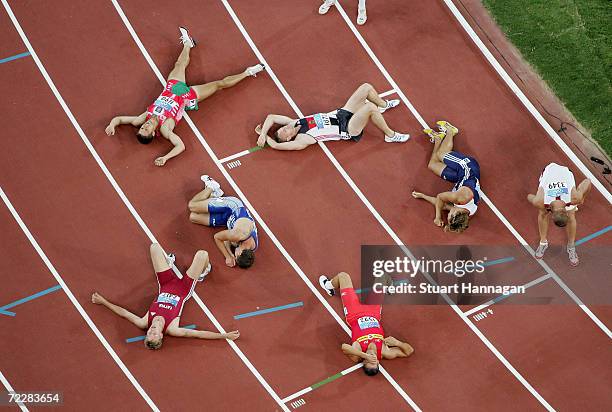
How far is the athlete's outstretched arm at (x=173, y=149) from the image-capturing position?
43.8ft

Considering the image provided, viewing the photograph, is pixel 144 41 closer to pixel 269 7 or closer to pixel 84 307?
pixel 269 7

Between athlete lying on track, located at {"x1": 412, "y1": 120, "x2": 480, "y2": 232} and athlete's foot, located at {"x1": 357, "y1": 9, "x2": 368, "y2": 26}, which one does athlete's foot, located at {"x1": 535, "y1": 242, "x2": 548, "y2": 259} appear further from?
athlete's foot, located at {"x1": 357, "y1": 9, "x2": 368, "y2": 26}

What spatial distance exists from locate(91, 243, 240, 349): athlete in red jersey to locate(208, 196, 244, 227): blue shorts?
0.64m

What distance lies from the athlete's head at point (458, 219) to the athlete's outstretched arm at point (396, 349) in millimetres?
1923

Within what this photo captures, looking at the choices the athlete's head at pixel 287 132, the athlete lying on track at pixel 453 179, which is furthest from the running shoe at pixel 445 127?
the athlete's head at pixel 287 132

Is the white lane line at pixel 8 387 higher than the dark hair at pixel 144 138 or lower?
lower

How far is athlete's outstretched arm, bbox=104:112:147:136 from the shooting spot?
43.9 ft

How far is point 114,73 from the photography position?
14117mm

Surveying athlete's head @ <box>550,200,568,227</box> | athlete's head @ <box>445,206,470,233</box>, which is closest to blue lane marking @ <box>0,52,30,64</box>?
athlete's head @ <box>445,206,470,233</box>

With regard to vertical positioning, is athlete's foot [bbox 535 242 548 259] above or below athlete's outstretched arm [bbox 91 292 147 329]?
below

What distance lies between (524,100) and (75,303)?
7.86 m

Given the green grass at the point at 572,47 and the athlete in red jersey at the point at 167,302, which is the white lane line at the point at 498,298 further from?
the athlete in red jersey at the point at 167,302

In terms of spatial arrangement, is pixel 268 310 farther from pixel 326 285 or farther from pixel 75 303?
pixel 75 303

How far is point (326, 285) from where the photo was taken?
12.8m
